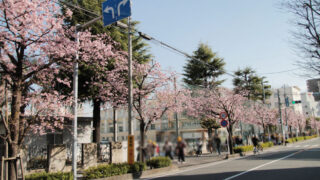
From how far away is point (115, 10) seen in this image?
953cm

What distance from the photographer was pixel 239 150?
Result: 23.2 meters

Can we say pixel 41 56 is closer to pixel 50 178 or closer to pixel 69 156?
pixel 50 178

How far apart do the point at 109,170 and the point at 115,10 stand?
276 inches

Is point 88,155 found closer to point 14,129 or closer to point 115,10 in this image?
point 14,129

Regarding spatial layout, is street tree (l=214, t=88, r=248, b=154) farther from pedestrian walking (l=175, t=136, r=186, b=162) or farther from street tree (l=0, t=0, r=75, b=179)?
pedestrian walking (l=175, t=136, r=186, b=162)

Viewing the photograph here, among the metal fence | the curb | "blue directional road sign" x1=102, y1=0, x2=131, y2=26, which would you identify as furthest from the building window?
"blue directional road sign" x1=102, y1=0, x2=131, y2=26

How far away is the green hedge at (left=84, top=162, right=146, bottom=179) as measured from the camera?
35.0 feet

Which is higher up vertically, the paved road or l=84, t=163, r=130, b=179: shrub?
l=84, t=163, r=130, b=179: shrub

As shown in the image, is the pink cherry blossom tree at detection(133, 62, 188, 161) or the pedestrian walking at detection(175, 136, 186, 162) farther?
the pink cherry blossom tree at detection(133, 62, 188, 161)

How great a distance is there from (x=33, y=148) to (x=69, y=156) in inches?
126

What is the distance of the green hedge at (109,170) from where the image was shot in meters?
10.7

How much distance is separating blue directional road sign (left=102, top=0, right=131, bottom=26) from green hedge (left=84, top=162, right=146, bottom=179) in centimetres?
614

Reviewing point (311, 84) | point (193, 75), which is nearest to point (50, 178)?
point (193, 75)

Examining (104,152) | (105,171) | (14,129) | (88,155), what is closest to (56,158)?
(88,155)
